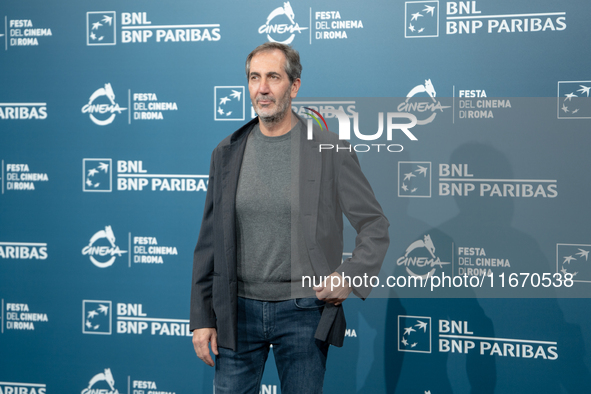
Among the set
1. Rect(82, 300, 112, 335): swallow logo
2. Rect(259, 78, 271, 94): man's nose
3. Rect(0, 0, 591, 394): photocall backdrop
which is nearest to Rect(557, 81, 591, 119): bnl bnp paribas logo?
Rect(0, 0, 591, 394): photocall backdrop

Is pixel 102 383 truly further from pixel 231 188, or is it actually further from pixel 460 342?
pixel 460 342

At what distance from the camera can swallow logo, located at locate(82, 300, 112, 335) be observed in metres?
2.62

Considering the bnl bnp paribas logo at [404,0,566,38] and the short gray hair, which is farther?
the bnl bnp paribas logo at [404,0,566,38]

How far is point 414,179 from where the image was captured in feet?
7.47

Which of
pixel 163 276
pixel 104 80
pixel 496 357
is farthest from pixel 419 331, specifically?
pixel 104 80

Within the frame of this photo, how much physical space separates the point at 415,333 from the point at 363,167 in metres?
0.84

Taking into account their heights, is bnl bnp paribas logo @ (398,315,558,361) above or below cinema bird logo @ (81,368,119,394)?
above

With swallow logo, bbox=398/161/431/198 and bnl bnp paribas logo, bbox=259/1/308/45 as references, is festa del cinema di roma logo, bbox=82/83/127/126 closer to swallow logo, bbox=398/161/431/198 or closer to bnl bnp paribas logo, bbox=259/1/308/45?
bnl bnp paribas logo, bbox=259/1/308/45

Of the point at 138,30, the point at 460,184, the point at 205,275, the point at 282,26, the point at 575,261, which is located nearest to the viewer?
the point at 205,275

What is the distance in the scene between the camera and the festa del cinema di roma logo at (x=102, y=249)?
2596 mm

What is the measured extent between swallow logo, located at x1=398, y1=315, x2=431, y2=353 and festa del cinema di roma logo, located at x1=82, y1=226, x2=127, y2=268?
1.49 m

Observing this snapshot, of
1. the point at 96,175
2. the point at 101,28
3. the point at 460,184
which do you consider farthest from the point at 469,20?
the point at 96,175

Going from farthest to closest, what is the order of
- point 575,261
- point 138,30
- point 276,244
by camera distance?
point 138,30 → point 575,261 → point 276,244

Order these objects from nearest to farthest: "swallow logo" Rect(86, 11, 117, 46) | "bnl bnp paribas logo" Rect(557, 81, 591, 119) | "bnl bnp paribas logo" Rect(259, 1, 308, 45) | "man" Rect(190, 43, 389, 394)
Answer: "man" Rect(190, 43, 389, 394)
"bnl bnp paribas logo" Rect(557, 81, 591, 119)
"bnl bnp paribas logo" Rect(259, 1, 308, 45)
"swallow logo" Rect(86, 11, 117, 46)
